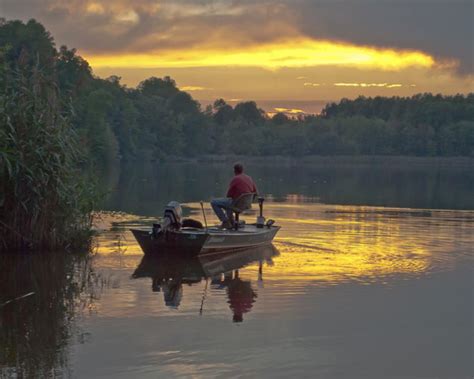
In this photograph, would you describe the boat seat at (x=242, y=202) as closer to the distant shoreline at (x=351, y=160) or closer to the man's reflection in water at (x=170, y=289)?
the man's reflection in water at (x=170, y=289)

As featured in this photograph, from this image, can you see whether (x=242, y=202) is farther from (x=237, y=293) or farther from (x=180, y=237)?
(x=237, y=293)

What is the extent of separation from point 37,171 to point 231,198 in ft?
15.1

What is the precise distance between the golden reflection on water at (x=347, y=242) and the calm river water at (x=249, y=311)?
0.21 ft

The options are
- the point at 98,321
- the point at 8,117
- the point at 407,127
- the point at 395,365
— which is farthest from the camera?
the point at 407,127

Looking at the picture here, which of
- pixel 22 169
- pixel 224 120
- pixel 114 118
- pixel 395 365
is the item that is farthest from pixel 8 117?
pixel 224 120

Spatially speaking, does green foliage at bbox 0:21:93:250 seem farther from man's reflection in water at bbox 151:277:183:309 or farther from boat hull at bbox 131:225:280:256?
man's reflection in water at bbox 151:277:183:309

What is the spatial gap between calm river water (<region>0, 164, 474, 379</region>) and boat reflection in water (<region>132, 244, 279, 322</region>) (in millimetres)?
40

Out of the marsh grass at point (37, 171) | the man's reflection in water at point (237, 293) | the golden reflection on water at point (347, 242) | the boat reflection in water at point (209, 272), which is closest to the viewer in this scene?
the man's reflection in water at point (237, 293)

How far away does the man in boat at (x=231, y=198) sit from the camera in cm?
1938

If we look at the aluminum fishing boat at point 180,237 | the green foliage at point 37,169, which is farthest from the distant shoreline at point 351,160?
the green foliage at point 37,169

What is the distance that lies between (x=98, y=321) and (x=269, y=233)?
9193 millimetres

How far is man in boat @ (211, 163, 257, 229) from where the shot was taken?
19375 mm

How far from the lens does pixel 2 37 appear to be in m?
82.5

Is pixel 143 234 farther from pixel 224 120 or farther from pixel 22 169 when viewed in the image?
pixel 224 120
